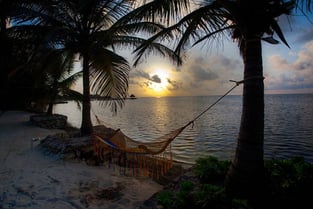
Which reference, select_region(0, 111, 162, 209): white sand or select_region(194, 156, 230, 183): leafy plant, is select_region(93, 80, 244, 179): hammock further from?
select_region(194, 156, 230, 183): leafy plant

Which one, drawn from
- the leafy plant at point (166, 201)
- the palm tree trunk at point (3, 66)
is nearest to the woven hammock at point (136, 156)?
the leafy plant at point (166, 201)

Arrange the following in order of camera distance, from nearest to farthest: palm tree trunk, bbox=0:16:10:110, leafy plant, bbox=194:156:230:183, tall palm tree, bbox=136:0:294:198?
tall palm tree, bbox=136:0:294:198 → leafy plant, bbox=194:156:230:183 → palm tree trunk, bbox=0:16:10:110

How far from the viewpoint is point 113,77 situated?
173 inches

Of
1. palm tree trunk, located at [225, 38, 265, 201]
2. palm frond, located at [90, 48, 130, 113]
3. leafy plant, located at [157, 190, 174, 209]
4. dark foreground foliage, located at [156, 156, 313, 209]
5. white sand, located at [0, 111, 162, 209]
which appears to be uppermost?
palm frond, located at [90, 48, 130, 113]

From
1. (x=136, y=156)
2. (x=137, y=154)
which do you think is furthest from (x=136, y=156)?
(x=137, y=154)

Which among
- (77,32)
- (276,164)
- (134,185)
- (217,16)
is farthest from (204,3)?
(77,32)

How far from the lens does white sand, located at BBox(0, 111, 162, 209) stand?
2.33 meters

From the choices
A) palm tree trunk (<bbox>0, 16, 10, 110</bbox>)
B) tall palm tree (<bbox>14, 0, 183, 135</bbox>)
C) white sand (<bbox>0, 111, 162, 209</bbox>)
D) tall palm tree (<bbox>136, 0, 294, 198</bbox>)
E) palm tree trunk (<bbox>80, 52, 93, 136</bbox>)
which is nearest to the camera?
tall palm tree (<bbox>136, 0, 294, 198</bbox>)

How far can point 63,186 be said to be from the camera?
8.95 feet

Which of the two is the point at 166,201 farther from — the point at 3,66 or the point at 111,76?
the point at 3,66

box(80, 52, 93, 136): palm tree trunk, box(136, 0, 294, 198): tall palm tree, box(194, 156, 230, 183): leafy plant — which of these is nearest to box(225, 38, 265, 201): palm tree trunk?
box(136, 0, 294, 198): tall palm tree

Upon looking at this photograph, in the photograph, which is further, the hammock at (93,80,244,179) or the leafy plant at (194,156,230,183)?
the hammock at (93,80,244,179)

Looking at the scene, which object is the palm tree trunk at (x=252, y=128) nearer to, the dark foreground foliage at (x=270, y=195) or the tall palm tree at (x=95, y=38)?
the dark foreground foliage at (x=270, y=195)

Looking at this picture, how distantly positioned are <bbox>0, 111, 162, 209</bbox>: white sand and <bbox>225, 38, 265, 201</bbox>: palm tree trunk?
136 cm
